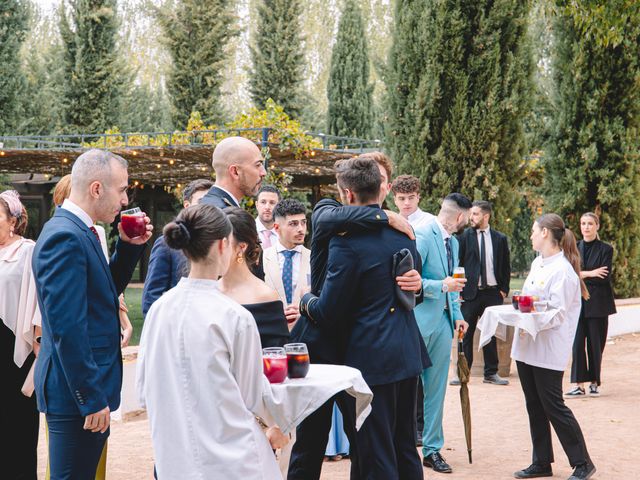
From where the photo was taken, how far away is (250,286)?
3562 millimetres

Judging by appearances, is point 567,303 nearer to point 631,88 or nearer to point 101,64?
point 631,88

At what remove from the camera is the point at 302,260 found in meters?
6.05

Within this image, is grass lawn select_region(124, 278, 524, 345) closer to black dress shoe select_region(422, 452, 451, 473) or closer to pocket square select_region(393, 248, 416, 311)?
black dress shoe select_region(422, 452, 451, 473)

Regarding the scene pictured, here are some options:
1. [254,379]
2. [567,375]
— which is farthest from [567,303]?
[567,375]

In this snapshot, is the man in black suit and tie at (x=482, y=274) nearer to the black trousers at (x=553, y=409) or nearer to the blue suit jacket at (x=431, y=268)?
the blue suit jacket at (x=431, y=268)

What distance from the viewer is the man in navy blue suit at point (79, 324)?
3201 mm

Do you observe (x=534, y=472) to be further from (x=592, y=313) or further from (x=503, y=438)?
(x=592, y=313)

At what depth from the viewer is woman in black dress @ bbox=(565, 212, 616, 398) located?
30.7 ft

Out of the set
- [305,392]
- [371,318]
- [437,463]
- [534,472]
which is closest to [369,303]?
[371,318]

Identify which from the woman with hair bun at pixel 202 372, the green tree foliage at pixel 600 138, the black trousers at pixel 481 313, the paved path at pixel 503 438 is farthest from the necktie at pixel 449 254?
the green tree foliage at pixel 600 138

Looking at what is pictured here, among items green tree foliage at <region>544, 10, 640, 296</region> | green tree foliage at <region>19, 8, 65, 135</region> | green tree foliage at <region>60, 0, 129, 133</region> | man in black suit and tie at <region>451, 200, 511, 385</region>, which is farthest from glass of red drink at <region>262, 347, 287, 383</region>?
green tree foliage at <region>60, 0, 129, 133</region>

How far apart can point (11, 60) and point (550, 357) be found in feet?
69.2

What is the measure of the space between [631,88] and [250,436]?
44.8 feet

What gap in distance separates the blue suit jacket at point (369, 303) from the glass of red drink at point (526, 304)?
6.28 ft
